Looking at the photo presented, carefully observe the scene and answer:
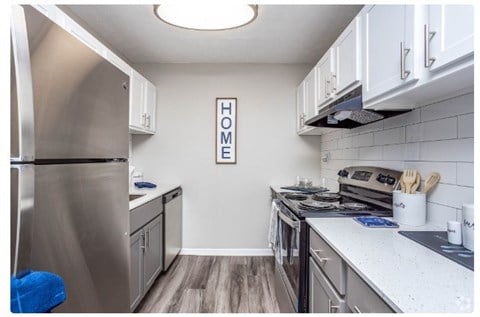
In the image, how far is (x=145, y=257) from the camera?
2223 mm

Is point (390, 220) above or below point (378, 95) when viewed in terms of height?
below

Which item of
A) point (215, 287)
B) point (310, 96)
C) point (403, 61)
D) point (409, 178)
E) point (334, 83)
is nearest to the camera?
point (403, 61)

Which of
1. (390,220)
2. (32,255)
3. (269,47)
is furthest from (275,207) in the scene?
(32,255)

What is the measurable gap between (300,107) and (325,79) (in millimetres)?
878

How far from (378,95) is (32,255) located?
149cm

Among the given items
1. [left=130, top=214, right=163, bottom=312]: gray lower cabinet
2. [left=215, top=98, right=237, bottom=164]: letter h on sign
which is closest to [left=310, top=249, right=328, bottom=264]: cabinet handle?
[left=130, top=214, right=163, bottom=312]: gray lower cabinet

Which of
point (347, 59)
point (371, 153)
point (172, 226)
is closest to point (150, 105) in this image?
point (172, 226)

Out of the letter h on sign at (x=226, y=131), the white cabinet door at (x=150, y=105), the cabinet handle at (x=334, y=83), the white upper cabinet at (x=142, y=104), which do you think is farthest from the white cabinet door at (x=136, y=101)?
the cabinet handle at (x=334, y=83)

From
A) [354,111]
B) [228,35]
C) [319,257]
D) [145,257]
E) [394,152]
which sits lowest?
[145,257]

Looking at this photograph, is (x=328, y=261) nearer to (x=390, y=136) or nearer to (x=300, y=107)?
(x=390, y=136)

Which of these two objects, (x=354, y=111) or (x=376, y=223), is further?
(x=354, y=111)

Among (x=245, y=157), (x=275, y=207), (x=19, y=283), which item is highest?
(x=245, y=157)
